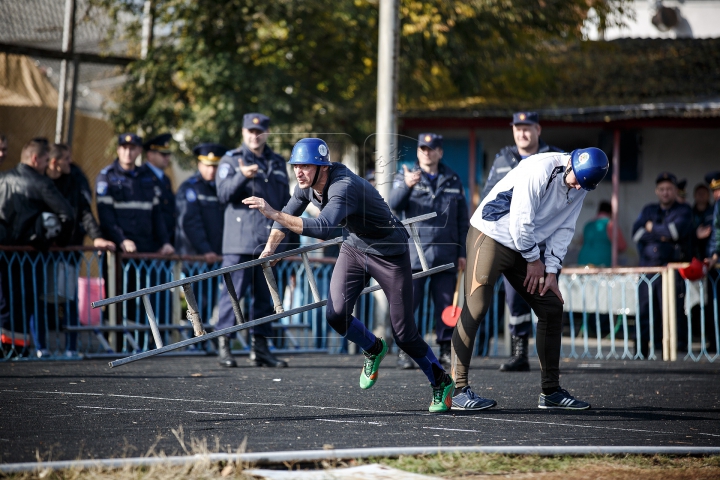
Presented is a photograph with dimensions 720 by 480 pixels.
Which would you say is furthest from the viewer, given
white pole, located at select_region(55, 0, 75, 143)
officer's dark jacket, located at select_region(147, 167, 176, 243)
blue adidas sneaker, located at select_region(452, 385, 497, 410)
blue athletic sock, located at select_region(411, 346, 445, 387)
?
white pole, located at select_region(55, 0, 75, 143)

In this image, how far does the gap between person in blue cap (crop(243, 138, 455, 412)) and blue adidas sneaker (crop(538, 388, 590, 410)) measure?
813mm

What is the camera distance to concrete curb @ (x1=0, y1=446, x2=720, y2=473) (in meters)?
4.88

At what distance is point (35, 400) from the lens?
296 inches

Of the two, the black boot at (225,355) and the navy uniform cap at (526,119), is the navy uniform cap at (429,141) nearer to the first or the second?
the navy uniform cap at (526,119)

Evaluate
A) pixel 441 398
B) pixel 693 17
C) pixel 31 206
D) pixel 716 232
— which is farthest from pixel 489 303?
pixel 693 17

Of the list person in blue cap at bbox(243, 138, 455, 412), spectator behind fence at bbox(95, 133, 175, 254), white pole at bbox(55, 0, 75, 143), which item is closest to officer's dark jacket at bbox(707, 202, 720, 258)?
spectator behind fence at bbox(95, 133, 175, 254)

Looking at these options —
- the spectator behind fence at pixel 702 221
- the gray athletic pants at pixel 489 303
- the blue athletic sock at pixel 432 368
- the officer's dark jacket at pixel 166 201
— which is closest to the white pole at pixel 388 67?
the officer's dark jacket at pixel 166 201

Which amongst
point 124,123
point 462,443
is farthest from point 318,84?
point 462,443

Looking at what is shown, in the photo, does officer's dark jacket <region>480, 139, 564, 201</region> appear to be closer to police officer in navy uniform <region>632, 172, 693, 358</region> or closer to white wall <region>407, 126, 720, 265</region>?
police officer in navy uniform <region>632, 172, 693, 358</region>

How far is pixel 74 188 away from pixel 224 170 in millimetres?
2392

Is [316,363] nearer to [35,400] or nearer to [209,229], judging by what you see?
[209,229]

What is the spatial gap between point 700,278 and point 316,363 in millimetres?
5201

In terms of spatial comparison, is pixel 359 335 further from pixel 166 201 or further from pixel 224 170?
pixel 166 201

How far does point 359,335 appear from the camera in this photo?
24.0 feet
